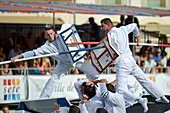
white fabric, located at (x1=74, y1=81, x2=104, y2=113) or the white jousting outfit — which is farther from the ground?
the white jousting outfit

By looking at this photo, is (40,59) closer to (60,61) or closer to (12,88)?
(12,88)

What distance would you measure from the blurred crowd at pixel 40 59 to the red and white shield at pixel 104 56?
209 inches

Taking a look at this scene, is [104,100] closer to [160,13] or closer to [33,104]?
[33,104]

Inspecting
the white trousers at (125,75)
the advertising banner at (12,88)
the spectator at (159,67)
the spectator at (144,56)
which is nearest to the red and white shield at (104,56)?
the white trousers at (125,75)

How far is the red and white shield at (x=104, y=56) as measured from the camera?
43.8 ft

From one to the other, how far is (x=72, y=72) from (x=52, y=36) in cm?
629

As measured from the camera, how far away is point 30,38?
21.8 metres

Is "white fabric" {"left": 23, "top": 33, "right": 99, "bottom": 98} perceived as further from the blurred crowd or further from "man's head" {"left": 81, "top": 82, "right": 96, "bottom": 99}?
the blurred crowd

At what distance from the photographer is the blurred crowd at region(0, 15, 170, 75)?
64.6 ft

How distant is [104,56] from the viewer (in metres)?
13.6

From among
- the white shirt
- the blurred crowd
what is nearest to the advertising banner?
the blurred crowd

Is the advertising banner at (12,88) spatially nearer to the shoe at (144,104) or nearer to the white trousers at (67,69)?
the white trousers at (67,69)

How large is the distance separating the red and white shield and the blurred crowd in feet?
17.4

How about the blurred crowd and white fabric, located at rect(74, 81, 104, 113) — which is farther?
the blurred crowd
